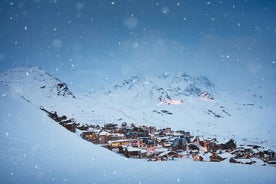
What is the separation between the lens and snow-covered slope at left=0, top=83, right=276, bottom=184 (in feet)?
20.1

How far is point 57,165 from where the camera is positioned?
6914 mm

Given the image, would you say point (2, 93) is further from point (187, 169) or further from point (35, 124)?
point (187, 169)

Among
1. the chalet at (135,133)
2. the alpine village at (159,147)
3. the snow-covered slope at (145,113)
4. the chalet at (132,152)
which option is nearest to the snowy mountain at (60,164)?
the snow-covered slope at (145,113)

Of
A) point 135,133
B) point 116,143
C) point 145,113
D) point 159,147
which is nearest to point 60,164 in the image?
point 116,143

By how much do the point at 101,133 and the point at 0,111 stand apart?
38791 millimetres

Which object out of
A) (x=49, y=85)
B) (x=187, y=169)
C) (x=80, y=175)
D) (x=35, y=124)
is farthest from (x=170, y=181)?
(x=49, y=85)

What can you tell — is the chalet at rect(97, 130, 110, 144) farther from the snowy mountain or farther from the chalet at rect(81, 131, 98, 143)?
the snowy mountain

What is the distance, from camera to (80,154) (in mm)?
8414

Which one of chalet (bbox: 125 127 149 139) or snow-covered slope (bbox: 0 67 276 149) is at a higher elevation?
snow-covered slope (bbox: 0 67 276 149)

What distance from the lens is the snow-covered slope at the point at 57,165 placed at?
20.1 feet

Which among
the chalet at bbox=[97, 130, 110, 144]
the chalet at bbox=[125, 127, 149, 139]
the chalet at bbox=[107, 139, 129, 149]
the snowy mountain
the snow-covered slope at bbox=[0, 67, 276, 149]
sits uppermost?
the snow-covered slope at bbox=[0, 67, 276, 149]

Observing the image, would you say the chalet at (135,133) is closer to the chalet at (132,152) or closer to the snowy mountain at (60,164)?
the chalet at (132,152)

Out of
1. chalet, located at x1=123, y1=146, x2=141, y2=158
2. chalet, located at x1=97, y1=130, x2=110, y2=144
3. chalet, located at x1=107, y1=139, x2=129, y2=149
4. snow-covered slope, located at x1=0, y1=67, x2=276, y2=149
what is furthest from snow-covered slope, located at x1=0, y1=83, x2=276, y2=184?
chalet, located at x1=97, y1=130, x2=110, y2=144

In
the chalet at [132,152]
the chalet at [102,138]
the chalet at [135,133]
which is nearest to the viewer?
the chalet at [132,152]
